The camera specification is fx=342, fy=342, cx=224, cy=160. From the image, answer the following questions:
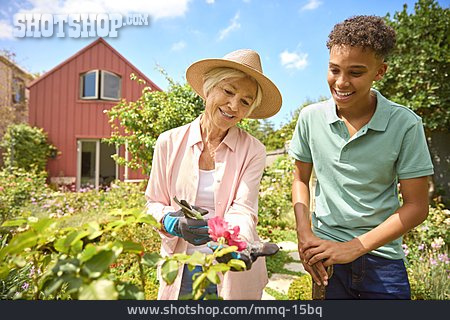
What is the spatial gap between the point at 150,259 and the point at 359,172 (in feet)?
2.33

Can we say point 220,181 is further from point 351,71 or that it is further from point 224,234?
point 351,71

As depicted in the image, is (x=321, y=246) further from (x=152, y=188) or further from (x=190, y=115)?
(x=190, y=115)

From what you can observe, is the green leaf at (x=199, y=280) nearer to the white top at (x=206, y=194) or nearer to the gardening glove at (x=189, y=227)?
the gardening glove at (x=189, y=227)

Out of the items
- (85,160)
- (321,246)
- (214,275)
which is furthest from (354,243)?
(85,160)

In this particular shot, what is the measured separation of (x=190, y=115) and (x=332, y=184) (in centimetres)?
273

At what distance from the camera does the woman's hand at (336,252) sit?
99cm

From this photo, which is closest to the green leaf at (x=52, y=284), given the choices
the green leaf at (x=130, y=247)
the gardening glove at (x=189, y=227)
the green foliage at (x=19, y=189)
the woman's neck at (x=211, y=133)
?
the green leaf at (x=130, y=247)

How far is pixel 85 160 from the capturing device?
7629 mm

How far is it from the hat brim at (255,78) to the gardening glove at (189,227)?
1.48 ft

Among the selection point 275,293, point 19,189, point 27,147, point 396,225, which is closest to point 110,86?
point 27,147

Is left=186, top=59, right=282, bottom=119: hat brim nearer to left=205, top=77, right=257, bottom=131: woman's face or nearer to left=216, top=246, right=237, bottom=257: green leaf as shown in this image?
left=205, top=77, right=257, bottom=131: woman's face

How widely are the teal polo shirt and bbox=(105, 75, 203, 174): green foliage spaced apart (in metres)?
2.66

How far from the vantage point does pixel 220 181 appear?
3.52 ft

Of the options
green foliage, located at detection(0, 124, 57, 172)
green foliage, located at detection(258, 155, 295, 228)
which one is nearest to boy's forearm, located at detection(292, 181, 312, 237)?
green foliage, located at detection(258, 155, 295, 228)
